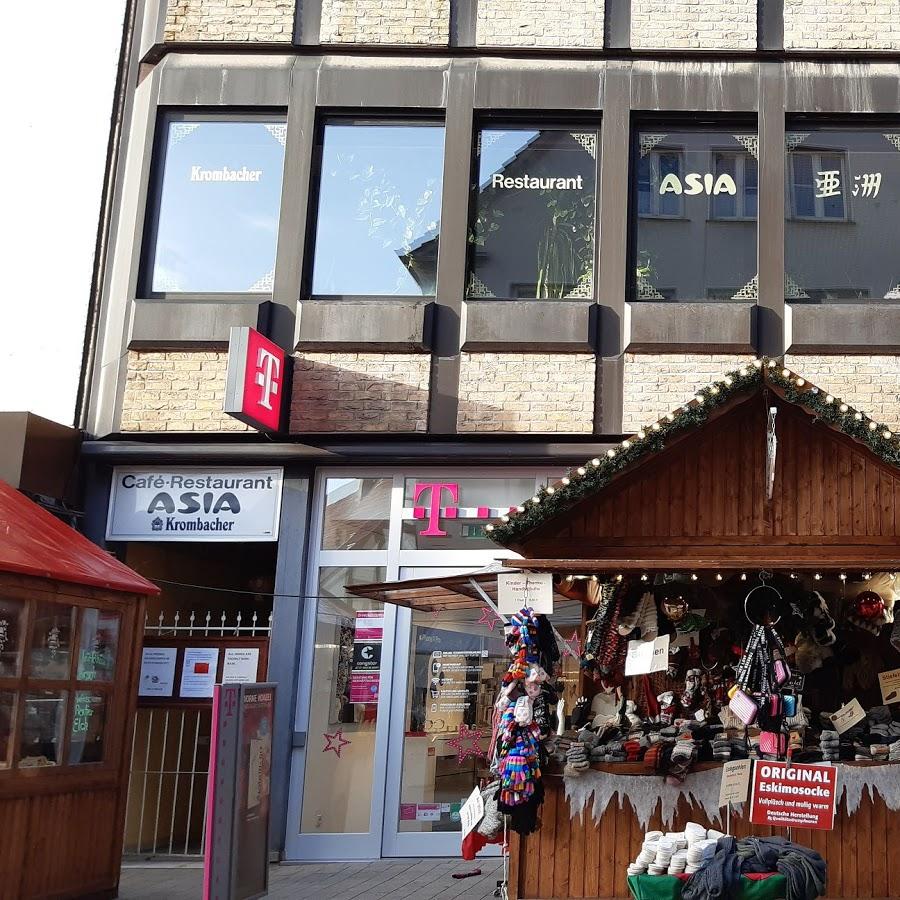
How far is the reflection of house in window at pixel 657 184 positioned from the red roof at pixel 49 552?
630cm

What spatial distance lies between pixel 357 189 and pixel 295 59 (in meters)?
1.55

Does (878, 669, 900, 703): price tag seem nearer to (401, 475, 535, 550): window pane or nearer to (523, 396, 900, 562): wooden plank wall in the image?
(523, 396, 900, 562): wooden plank wall

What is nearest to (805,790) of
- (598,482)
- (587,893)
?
(587,893)

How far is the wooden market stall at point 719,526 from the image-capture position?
27.2 ft

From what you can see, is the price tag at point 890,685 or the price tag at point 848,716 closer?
the price tag at point 848,716

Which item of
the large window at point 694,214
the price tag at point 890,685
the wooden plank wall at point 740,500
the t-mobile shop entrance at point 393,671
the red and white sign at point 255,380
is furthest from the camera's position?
the large window at point 694,214

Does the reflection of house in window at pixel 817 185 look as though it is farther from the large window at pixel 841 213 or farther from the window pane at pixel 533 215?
the window pane at pixel 533 215

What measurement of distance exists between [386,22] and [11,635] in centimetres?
759

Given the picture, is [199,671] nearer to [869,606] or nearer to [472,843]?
[472,843]

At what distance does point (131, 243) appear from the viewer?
12.3m

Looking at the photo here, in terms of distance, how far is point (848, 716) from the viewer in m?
8.58

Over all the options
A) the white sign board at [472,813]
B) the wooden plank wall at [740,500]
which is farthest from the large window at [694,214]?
the white sign board at [472,813]

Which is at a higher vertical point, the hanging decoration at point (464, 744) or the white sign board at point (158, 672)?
the white sign board at point (158, 672)

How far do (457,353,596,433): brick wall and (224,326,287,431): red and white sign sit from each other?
70.5 inches
